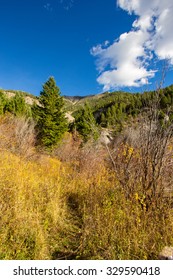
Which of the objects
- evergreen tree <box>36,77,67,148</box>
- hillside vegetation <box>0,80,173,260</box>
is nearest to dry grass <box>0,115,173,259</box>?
hillside vegetation <box>0,80,173,260</box>

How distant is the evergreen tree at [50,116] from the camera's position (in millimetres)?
18766

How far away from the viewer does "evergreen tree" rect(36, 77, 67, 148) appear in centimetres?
1877

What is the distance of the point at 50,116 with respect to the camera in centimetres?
1942

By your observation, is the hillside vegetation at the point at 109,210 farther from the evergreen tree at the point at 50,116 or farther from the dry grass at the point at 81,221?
the evergreen tree at the point at 50,116

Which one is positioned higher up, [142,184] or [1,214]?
[142,184]

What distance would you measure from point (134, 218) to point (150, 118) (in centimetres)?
196

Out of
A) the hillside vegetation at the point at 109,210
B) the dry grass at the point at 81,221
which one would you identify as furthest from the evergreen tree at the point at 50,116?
the dry grass at the point at 81,221

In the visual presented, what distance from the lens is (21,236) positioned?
2904mm

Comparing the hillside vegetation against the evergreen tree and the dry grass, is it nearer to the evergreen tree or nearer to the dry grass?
the dry grass

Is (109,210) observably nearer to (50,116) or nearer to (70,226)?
(70,226)

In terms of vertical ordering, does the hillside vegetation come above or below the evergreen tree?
below
